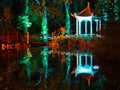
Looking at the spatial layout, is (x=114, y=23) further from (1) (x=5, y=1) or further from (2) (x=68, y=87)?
(1) (x=5, y=1)

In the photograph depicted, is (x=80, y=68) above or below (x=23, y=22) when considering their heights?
below

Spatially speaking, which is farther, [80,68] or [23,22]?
[23,22]

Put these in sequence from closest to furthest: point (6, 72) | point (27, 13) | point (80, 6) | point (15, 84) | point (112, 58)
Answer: point (15, 84)
point (6, 72)
point (112, 58)
point (27, 13)
point (80, 6)

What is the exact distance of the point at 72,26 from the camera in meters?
50.9

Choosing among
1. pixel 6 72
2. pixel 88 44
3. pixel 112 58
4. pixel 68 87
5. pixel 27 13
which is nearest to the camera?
pixel 68 87

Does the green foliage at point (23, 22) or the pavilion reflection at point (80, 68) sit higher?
the green foliage at point (23, 22)

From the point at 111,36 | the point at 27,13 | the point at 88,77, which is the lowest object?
the point at 88,77

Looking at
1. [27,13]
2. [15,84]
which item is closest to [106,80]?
[15,84]

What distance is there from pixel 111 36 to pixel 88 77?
5162 millimetres

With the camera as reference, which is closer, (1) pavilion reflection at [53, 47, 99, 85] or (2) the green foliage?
(1) pavilion reflection at [53, 47, 99, 85]

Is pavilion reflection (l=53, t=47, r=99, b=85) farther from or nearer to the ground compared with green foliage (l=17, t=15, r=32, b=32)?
nearer to the ground

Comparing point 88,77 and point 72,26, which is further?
point 72,26

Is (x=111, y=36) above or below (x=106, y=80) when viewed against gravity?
above

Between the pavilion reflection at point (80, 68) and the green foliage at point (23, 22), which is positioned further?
the green foliage at point (23, 22)
